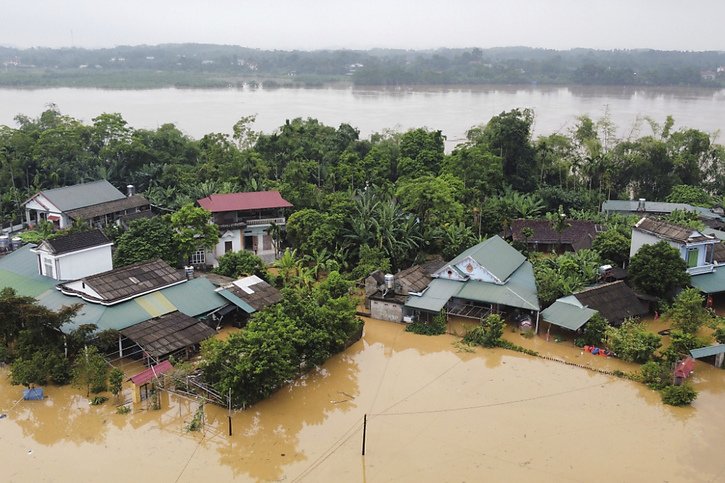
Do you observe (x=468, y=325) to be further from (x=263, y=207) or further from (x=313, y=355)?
(x=263, y=207)

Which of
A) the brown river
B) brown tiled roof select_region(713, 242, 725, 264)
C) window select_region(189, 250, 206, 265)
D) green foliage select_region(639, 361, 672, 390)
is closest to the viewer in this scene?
green foliage select_region(639, 361, 672, 390)

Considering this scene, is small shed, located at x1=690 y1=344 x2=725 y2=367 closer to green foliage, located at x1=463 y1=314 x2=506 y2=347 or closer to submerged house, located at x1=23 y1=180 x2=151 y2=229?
green foliage, located at x1=463 y1=314 x2=506 y2=347

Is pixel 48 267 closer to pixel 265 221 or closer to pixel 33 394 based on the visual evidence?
pixel 33 394

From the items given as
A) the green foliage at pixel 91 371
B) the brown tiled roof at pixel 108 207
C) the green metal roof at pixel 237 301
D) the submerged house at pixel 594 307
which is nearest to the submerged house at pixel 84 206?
the brown tiled roof at pixel 108 207

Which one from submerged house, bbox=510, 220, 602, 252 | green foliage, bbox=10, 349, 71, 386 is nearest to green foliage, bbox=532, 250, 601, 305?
submerged house, bbox=510, 220, 602, 252

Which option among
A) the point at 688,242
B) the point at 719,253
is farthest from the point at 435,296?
the point at 719,253
